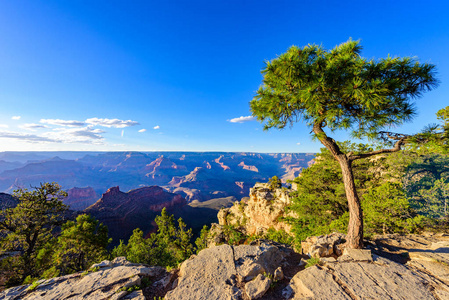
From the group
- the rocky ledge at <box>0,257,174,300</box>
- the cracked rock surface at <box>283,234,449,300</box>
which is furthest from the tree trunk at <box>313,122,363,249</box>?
the rocky ledge at <box>0,257,174,300</box>

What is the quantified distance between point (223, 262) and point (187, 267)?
1.47 meters

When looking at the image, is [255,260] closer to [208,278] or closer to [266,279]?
[266,279]

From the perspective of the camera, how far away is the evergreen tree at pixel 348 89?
5078mm

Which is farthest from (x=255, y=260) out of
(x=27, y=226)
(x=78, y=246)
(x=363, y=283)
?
(x=78, y=246)

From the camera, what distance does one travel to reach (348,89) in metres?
5.06

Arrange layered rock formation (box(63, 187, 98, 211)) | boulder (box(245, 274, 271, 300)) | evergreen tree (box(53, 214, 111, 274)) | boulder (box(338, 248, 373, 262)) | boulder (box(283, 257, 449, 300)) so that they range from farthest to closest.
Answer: layered rock formation (box(63, 187, 98, 211)), evergreen tree (box(53, 214, 111, 274)), boulder (box(338, 248, 373, 262)), boulder (box(245, 274, 271, 300)), boulder (box(283, 257, 449, 300))

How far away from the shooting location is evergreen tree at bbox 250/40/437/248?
16.7 feet

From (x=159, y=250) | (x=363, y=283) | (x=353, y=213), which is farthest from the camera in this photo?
(x=159, y=250)

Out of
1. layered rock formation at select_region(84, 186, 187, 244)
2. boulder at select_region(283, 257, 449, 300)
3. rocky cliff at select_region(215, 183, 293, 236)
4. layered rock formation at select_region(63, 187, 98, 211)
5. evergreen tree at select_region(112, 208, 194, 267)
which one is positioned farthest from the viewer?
layered rock formation at select_region(63, 187, 98, 211)

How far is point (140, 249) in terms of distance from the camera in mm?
20297

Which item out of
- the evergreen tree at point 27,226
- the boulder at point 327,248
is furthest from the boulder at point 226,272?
the evergreen tree at point 27,226

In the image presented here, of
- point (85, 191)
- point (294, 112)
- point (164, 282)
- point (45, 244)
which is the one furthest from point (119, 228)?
point (85, 191)

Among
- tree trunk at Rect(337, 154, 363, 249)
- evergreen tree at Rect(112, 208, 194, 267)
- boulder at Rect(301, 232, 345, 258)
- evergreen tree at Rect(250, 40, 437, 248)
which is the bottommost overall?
evergreen tree at Rect(112, 208, 194, 267)

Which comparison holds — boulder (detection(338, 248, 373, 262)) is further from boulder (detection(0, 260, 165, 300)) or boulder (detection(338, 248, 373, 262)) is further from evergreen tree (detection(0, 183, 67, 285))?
evergreen tree (detection(0, 183, 67, 285))
